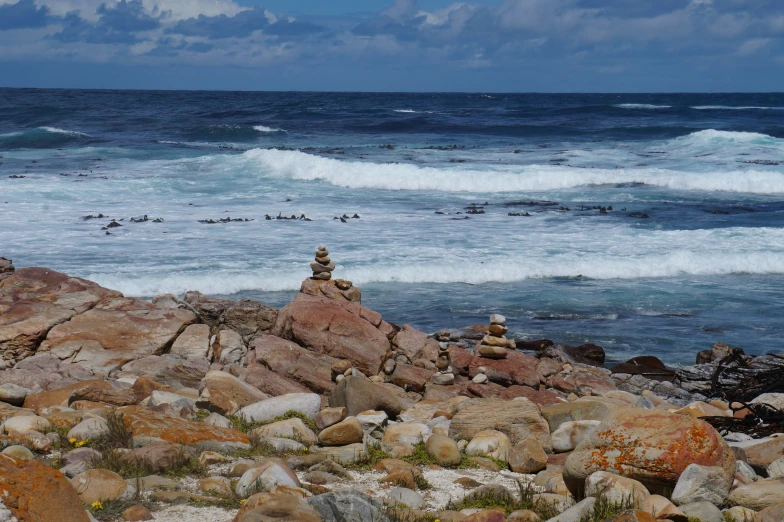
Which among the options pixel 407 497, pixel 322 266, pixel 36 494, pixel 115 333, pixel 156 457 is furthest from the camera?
pixel 322 266

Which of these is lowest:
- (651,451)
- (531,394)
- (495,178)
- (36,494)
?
(531,394)

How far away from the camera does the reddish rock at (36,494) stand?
4258 millimetres

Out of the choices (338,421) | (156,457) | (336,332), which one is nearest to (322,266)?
(336,332)

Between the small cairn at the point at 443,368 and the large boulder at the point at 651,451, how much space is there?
5011 millimetres

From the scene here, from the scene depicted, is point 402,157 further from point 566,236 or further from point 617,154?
point 566,236

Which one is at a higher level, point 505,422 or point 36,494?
point 36,494

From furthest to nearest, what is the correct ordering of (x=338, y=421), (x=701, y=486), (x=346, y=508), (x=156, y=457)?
1. (x=338, y=421)
2. (x=156, y=457)
3. (x=701, y=486)
4. (x=346, y=508)

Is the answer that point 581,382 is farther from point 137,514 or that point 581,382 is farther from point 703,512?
point 137,514

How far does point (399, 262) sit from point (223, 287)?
406 cm

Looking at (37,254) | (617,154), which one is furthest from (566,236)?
(617,154)

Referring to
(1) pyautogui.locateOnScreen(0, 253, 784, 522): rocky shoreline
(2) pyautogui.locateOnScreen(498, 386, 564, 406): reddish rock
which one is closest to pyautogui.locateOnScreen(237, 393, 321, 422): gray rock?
(1) pyautogui.locateOnScreen(0, 253, 784, 522): rocky shoreline

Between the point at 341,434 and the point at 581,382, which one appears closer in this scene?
the point at 341,434

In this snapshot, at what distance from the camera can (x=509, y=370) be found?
1168 cm

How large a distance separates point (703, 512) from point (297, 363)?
246 inches
